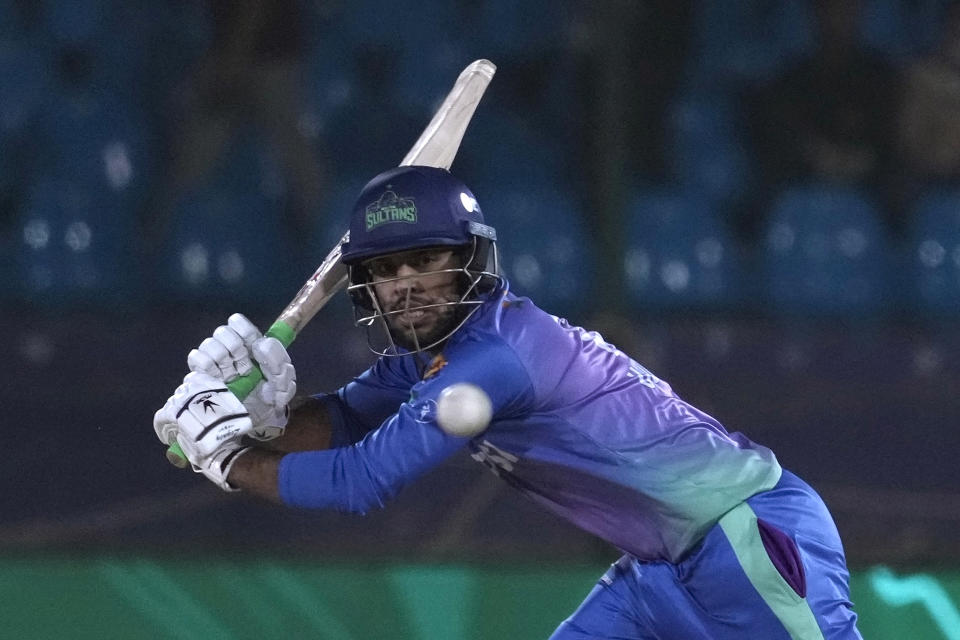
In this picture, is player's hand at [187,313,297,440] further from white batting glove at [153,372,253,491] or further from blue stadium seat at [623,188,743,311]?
blue stadium seat at [623,188,743,311]

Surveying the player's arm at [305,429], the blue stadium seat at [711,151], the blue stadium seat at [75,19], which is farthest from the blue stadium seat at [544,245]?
the player's arm at [305,429]

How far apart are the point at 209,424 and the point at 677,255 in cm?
253

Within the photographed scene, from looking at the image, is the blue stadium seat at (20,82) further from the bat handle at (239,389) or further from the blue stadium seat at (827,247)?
the blue stadium seat at (827,247)

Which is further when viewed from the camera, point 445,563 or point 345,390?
point 445,563

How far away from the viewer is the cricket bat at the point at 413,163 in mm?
3438

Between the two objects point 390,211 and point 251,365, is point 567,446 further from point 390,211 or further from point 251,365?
point 251,365

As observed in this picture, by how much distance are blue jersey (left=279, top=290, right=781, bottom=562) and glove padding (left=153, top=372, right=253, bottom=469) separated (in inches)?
5.0

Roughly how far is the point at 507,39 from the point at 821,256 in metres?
1.29

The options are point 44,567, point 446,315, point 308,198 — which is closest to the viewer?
point 446,315

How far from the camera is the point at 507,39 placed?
5.27 metres

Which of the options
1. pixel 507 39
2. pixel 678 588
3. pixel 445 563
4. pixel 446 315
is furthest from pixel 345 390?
pixel 507 39

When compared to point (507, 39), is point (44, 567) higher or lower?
lower

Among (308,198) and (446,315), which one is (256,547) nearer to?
(308,198)

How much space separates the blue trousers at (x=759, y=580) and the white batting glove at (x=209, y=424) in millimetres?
846
